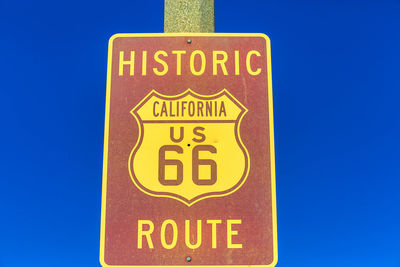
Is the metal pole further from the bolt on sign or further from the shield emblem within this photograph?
the shield emblem

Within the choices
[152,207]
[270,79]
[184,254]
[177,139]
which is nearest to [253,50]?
[270,79]

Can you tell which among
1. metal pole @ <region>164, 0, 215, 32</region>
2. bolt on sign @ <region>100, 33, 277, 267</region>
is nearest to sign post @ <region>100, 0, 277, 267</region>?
bolt on sign @ <region>100, 33, 277, 267</region>

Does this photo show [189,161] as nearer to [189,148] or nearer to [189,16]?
[189,148]

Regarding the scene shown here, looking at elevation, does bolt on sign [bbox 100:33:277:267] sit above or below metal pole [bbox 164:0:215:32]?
below

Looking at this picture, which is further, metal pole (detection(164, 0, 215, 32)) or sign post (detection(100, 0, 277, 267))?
metal pole (detection(164, 0, 215, 32))

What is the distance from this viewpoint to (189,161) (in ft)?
4.76

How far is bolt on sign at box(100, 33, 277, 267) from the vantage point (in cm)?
142

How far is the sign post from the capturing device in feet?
4.66

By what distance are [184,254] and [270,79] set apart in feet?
2.48

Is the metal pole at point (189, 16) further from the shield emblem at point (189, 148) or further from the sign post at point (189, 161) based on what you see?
the shield emblem at point (189, 148)

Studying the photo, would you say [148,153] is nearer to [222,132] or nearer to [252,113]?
[222,132]

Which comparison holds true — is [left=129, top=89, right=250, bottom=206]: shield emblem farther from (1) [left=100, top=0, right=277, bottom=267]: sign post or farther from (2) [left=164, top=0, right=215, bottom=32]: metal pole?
(2) [left=164, top=0, right=215, bottom=32]: metal pole

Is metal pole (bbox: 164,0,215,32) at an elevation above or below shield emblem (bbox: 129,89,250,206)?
above

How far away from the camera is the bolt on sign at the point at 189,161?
1.42 m
